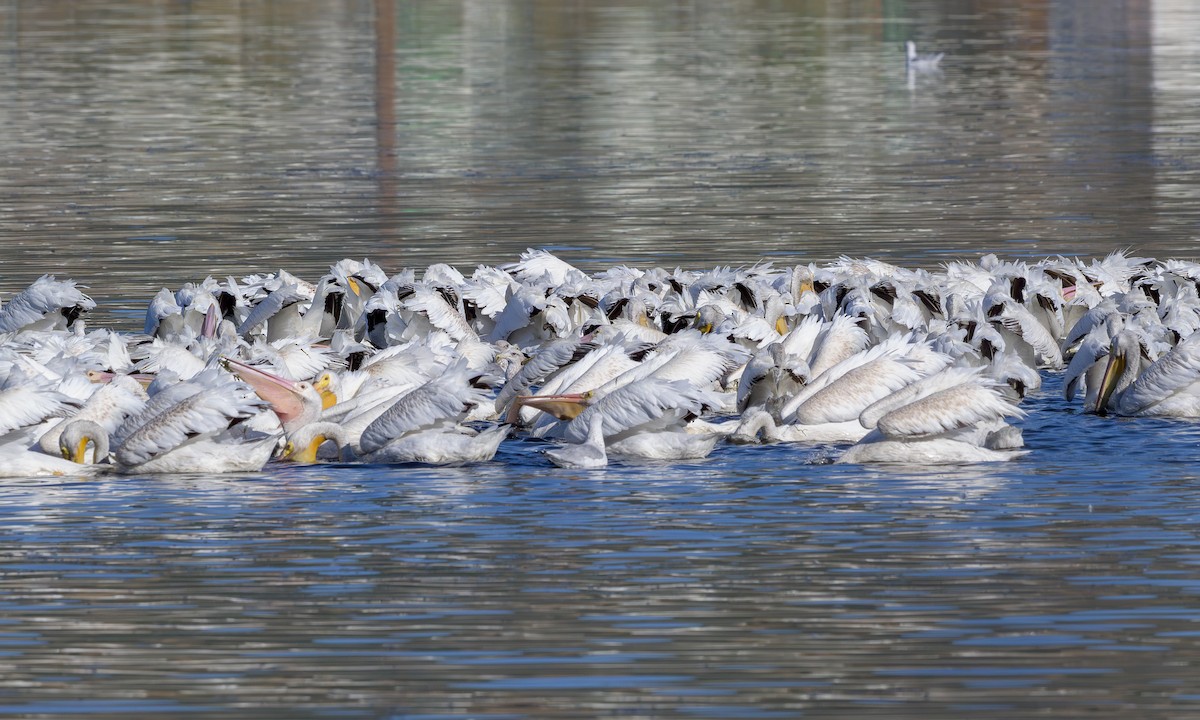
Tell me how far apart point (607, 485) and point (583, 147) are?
70.3 feet

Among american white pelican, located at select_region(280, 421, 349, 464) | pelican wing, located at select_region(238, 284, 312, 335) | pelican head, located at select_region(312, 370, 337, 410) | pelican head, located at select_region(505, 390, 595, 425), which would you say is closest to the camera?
american white pelican, located at select_region(280, 421, 349, 464)

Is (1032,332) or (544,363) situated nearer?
(544,363)

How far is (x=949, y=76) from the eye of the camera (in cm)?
4719

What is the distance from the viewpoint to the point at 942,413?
38.0 feet

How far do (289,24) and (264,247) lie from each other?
48240 mm

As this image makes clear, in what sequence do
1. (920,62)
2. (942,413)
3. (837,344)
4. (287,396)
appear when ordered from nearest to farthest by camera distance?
1. (942,413)
2. (287,396)
3. (837,344)
4. (920,62)

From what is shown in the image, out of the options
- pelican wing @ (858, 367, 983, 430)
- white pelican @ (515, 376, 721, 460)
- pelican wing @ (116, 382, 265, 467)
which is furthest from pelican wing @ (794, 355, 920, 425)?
pelican wing @ (116, 382, 265, 467)

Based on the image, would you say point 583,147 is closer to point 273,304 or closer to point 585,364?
point 273,304

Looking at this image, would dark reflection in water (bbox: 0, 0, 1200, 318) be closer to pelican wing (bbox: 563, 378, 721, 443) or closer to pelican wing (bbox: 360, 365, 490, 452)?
pelican wing (bbox: 360, 365, 490, 452)

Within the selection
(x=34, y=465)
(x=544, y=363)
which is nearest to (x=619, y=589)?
(x=34, y=465)

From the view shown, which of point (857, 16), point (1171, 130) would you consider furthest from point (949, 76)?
point (857, 16)

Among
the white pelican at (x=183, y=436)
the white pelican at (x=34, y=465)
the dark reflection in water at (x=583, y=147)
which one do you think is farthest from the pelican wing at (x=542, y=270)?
the white pelican at (x=34, y=465)

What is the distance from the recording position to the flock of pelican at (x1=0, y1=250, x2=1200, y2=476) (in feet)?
38.3

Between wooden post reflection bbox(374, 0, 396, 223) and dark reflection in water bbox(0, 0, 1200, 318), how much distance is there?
0.11 metres
